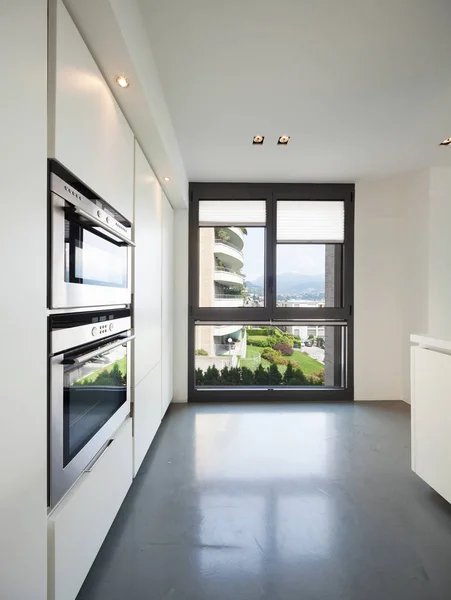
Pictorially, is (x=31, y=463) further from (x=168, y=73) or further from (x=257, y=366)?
(x=257, y=366)

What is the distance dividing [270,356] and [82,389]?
3.14 m

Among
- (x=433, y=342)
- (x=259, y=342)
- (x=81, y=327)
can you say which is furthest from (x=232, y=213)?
(x=81, y=327)

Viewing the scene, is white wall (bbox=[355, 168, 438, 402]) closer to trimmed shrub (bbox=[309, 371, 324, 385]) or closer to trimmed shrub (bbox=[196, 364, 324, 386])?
trimmed shrub (bbox=[309, 371, 324, 385])

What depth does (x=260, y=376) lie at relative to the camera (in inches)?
166

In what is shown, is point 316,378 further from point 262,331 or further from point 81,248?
point 81,248

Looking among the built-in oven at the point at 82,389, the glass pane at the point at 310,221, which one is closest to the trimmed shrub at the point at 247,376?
the glass pane at the point at 310,221

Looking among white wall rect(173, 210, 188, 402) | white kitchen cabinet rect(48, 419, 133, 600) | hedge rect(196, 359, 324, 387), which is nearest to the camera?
white kitchen cabinet rect(48, 419, 133, 600)

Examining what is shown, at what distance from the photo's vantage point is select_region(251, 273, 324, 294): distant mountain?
411cm

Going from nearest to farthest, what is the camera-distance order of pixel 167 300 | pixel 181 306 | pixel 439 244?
pixel 167 300, pixel 439 244, pixel 181 306

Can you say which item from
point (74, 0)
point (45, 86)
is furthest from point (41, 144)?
point (74, 0)

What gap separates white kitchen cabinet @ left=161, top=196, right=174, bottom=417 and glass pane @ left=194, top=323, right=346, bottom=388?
0.62 m

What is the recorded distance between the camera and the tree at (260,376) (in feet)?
13.9

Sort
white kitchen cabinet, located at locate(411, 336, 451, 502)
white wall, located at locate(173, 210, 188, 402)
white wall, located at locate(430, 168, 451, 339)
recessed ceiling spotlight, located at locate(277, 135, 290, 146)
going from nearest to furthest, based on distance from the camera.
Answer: white kitchen cabinet, located at locate(411, 336, 451, 502)
recessed ceiling spotlight, located at locate(277, 135, 290, 146)
white wall, located at locate(430, 168, 451, 339)
white wall, located at locate(173, 210, 188, 402)

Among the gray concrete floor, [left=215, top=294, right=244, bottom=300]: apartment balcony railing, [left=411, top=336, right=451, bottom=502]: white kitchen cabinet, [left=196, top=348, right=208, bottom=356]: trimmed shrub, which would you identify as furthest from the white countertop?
[left=196, top=348, right=208, bottom=356]: trimmed shrub
